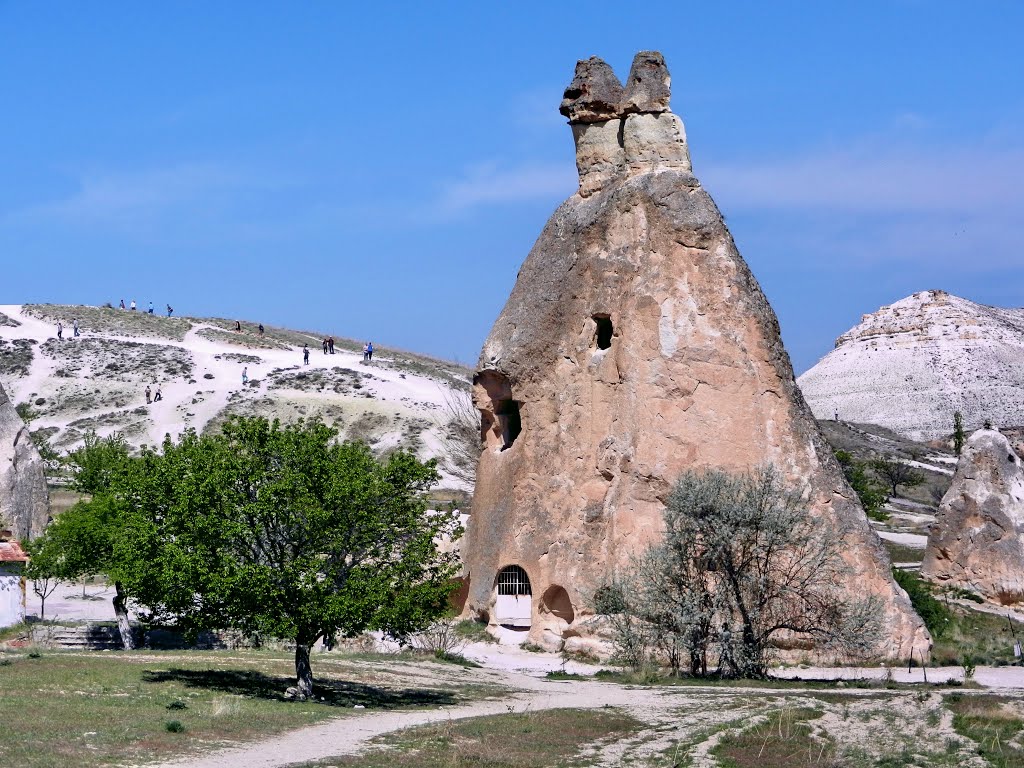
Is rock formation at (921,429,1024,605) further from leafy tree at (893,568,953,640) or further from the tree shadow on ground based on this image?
the tree shadow on ground

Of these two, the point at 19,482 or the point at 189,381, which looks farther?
the point at 189,381

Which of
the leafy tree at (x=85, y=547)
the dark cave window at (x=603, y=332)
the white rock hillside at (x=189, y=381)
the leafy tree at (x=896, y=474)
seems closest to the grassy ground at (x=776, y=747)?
the dark cave window at (x=603, y=332)

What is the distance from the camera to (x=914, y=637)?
85.6 ft

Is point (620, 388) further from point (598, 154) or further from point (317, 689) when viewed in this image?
point (317, 689)

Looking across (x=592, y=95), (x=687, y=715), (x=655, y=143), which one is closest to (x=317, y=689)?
(x=687, y=715)

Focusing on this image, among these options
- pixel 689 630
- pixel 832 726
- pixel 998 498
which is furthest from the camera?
pixel 998 498

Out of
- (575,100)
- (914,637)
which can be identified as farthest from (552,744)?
(575,100)

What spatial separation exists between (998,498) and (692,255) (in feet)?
41.1

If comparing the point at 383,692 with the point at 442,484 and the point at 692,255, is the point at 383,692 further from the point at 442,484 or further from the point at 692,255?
the point at 442,484

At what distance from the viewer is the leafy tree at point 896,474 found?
6500cm

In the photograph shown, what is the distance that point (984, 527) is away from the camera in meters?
35.8

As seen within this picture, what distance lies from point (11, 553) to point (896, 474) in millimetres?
45694

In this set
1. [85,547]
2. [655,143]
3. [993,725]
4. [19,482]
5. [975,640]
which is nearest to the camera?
[993,725]

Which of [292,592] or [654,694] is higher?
[292,592]
